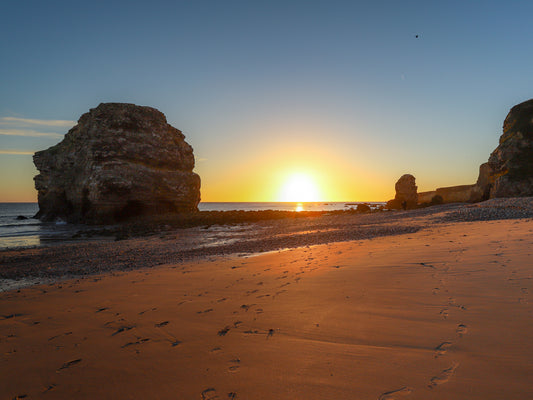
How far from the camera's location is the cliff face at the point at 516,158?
72.4 ft

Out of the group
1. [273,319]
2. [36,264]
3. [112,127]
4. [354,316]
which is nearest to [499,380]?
[354,316]

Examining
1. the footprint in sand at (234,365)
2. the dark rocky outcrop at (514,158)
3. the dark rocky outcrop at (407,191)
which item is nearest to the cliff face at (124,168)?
the dark rocky outcrop at (407,191)

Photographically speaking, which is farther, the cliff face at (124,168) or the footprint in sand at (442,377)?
the cliff face at (124,168)

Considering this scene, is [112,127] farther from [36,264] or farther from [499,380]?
[499,380]

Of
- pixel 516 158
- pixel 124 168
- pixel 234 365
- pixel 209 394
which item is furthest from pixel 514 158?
pixel 124 168

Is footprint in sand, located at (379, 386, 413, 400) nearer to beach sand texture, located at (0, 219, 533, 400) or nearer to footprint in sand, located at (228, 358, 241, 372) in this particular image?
beach sand texture, located at (0, 219, 533, 400)

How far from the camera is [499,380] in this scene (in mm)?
2018

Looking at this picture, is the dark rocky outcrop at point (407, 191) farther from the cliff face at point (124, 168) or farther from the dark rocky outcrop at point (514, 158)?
the cliff face at point (124, 168)

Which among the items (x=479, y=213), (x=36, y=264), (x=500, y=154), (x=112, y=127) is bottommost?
(x=36, y=264)

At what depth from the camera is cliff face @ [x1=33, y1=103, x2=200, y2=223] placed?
2773cm

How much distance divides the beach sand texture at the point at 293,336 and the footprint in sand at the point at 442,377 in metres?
0.01

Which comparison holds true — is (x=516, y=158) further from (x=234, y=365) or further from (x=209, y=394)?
(x=209, y=394)

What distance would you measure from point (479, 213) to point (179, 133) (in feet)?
105

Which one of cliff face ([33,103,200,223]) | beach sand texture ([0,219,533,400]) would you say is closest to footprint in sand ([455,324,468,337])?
beach sand texture ([0,219,533,400])
